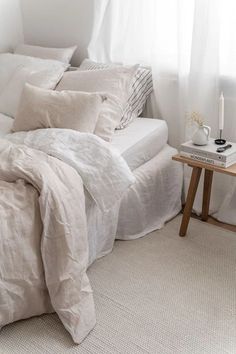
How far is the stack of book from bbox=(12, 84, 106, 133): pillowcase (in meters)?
0.51

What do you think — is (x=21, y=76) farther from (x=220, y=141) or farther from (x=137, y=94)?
(x=220, y=141)

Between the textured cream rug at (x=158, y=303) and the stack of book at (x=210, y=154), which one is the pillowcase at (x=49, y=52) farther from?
the textured cream rug at (x=158, y=303)

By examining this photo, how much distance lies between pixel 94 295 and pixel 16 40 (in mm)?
2261

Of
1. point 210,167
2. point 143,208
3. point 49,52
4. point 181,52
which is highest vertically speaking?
point 181,52

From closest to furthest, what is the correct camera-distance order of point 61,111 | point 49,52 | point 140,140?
point 61,111
point 140,140
point 49,52

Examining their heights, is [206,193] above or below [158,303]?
above

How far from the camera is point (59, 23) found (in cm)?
306

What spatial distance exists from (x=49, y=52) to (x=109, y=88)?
2.68 feet

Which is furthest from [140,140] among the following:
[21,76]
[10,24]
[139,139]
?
[10,24]

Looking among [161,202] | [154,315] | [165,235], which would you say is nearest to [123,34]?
[161,202]

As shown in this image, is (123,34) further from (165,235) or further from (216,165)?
(165,235)

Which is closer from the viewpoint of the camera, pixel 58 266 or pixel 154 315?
pixel 58 266

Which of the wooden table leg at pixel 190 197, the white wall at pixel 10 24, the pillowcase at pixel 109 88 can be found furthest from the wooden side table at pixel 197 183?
the white wall at pixel 10 24

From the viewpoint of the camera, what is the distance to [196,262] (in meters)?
2.14
